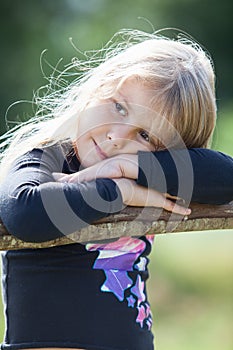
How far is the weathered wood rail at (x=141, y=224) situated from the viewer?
1.24m

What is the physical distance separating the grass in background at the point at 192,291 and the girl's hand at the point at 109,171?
5.56 ft

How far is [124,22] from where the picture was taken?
9.95m

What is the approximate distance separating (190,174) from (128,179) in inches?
3.6

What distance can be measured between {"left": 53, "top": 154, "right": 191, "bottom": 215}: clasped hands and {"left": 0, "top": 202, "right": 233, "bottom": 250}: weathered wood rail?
0.04ft

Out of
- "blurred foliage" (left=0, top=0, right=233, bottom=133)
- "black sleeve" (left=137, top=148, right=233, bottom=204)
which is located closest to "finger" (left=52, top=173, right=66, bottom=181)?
"black sleeve" (left=137, top=148, right=233, bottom=204)

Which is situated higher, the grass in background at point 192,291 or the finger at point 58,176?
the finger at point 58,176

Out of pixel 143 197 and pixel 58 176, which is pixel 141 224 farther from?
pixel 58 176

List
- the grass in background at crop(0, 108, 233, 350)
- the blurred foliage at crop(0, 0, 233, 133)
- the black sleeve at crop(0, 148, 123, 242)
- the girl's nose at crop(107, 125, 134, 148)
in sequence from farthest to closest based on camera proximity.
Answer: the blurred foliage at crop(0, 0, 233, 133), the grass in background at crop(0, 108, 233, 350), the girl's nose at crop(107, 125, 134, 148), the black sleeve at crop(0, 148, 123, 242)

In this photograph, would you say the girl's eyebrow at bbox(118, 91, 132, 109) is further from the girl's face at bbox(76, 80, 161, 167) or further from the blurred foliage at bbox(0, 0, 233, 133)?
the blurred foliage at bbox(0, 0, 233, 133)

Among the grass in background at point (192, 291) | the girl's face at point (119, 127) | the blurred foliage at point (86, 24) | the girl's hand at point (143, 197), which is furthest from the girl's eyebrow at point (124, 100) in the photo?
the blurred foliage at point (86, 24)

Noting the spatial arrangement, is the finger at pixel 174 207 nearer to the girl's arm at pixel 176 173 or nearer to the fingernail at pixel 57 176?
the girl's arm at pixel 176 173

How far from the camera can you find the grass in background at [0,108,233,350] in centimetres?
304

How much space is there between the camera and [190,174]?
1.30 meters

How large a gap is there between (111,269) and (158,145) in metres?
0.20
